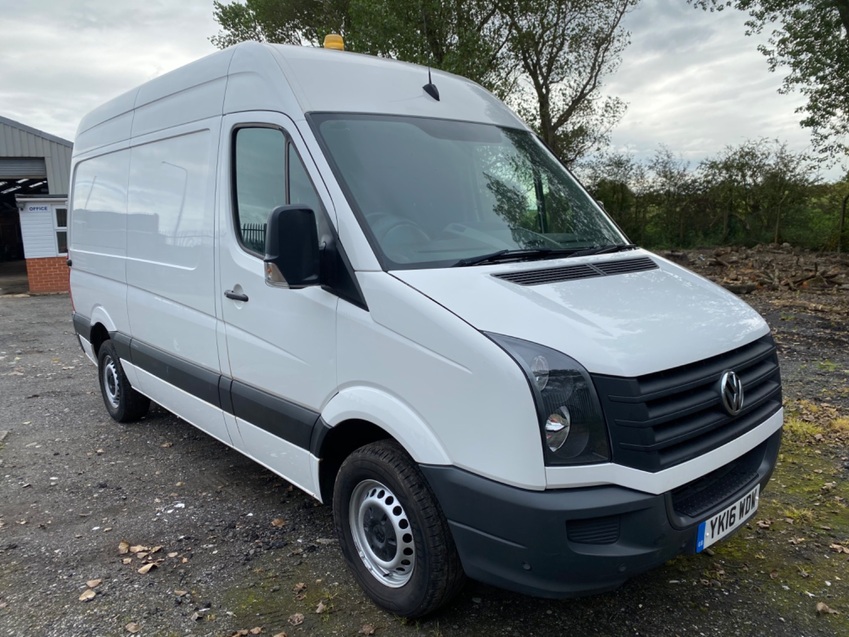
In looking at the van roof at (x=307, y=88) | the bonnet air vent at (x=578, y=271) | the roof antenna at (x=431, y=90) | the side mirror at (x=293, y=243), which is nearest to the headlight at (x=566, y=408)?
the bonnet air vent at (x=578, y=271)

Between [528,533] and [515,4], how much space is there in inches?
679

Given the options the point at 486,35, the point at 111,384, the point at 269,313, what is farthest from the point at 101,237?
the point at 486,35

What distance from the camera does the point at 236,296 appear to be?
3.56 metres

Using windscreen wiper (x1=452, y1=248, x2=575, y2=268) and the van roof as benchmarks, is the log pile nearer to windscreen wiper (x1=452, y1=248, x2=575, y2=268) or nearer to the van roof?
the van roof

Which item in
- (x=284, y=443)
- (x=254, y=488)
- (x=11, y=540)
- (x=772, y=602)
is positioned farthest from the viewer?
(x=254, y=488)

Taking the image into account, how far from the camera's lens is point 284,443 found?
11.2 feet

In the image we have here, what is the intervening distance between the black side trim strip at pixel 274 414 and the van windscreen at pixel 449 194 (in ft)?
3.19

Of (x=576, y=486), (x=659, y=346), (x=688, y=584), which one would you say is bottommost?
(x=688, y=584)

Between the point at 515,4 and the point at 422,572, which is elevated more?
the point at 515,4

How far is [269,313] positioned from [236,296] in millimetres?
337

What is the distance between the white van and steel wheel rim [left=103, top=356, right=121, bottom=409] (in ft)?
5.69

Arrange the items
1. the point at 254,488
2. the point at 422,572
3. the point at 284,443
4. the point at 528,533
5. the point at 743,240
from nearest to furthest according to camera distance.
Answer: the point at 528,533 → the point at 422,572 → the point at 284,443 → the point at 254,488 → the point at 743,240

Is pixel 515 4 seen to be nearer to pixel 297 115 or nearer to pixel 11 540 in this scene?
pixel 297 115

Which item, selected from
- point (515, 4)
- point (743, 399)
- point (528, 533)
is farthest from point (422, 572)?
point (515, 4)
